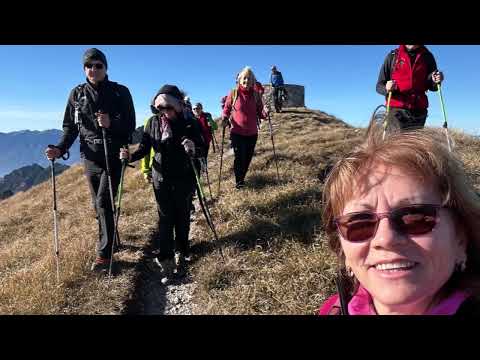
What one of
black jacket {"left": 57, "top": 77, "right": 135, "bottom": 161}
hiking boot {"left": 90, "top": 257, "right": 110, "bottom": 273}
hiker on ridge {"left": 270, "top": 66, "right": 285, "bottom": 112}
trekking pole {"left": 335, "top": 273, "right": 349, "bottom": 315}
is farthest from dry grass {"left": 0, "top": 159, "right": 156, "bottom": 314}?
hiker on ridge {"left": 270, "top": 66, "right": 285, "bottom": 112}

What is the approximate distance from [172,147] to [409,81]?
4129 mm

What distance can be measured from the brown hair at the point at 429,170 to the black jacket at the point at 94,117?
5309mm

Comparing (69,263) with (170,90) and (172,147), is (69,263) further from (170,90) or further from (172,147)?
(170,90)

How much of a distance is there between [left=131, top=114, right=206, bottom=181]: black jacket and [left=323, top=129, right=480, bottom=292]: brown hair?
457 centimetres

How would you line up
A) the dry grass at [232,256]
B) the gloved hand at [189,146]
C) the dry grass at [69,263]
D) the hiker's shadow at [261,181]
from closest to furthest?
the dry grass at [232,256], the dry grass at [69,263], the gloved hand at [189,146], the hiker's shadow at [261,181]

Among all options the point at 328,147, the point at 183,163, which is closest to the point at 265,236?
the point at 183,163

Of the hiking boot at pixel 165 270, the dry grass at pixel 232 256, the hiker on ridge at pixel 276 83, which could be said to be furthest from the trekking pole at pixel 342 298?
the hiker on ridge at pixel 276 83

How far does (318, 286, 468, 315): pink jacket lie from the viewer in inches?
62.6

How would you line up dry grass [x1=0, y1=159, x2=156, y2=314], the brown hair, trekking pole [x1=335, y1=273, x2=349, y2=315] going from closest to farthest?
the brown hair
trekking pole [x1=335, y1=273, x2=349, y2=315]
dry grass [x1=0, y1=159, x2=156, y2=314]

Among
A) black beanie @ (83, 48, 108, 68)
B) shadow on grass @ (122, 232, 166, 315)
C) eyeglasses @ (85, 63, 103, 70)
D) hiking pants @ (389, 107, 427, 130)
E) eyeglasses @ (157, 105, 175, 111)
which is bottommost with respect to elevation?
shadow on grass @ (122, 232, 166, 315)

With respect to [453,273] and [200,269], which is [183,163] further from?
[453,273]

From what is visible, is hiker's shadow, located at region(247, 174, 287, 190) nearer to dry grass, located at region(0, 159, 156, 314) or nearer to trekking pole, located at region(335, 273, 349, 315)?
dry grass, located at region(0, 159, 156, 314)

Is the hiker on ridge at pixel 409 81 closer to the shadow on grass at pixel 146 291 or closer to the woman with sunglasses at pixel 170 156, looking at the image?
the woman with sunglasses at pixel 170 156

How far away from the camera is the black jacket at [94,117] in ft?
21.0
